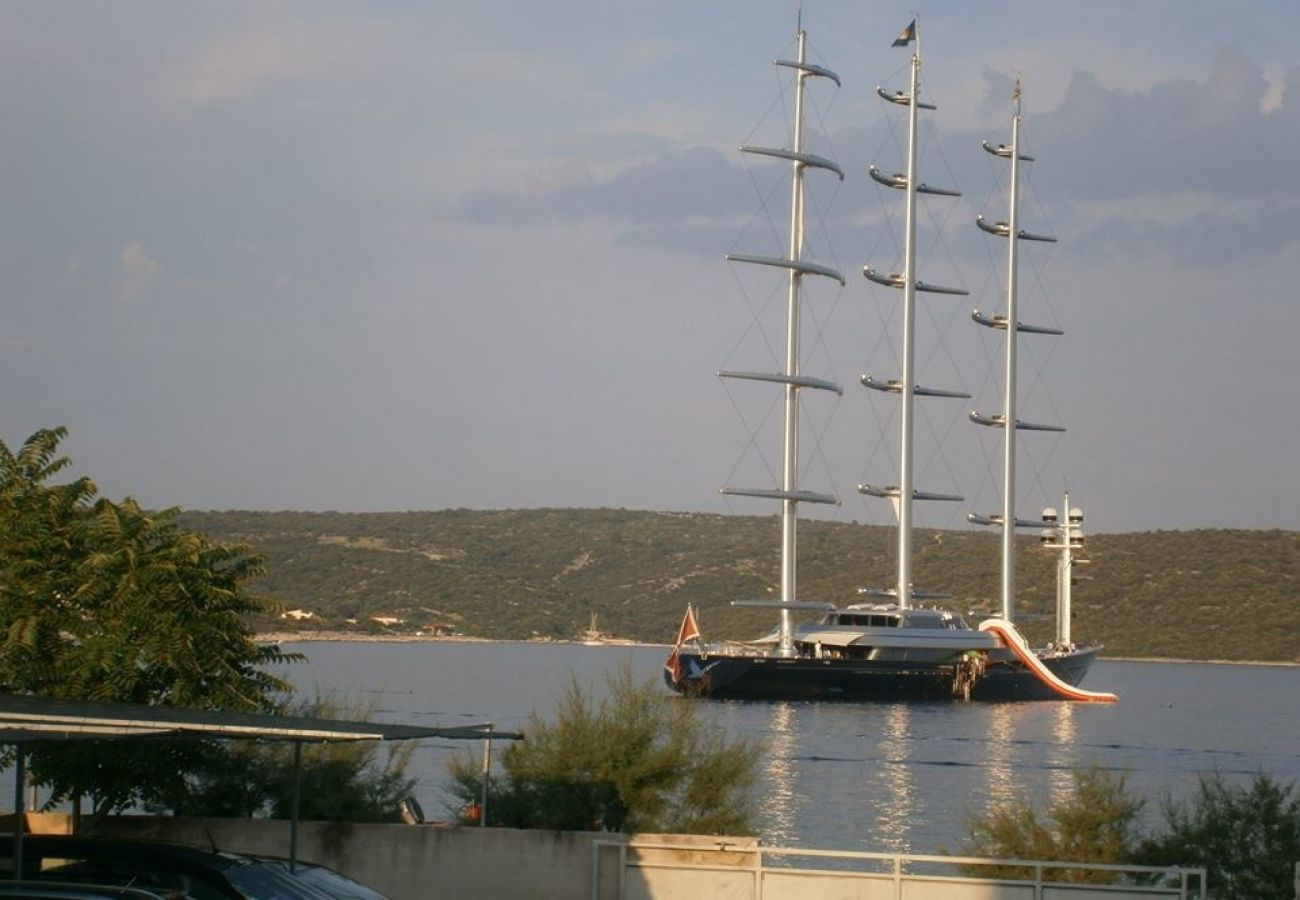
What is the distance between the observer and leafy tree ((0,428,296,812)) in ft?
57.8

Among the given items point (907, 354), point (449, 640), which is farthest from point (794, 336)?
point (449, 640)

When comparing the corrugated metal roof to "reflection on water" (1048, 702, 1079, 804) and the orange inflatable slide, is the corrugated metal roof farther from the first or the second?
the orange inflatable slide

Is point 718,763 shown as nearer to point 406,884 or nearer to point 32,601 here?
point 406,884

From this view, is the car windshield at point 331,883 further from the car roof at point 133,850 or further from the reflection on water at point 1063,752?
the reflection on water at point 1063,752

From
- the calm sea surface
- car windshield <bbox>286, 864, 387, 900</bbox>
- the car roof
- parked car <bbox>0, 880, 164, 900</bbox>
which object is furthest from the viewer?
the calm sea surface

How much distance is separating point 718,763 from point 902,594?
→ 59.6 meters

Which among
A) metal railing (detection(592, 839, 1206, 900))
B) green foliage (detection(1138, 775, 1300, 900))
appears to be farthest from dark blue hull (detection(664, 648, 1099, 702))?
metal railing (detection(592, 839, 1206, 900))

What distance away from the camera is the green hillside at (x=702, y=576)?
104 metres

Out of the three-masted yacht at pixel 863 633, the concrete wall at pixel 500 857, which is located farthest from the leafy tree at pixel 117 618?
the three-masted yacht at pixel 863 633

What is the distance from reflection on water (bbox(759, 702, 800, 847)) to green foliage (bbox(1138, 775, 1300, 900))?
6.45 metres

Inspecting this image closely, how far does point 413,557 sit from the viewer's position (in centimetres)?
12331

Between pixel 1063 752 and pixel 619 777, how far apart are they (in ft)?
137

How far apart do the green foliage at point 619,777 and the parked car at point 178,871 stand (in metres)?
9.41

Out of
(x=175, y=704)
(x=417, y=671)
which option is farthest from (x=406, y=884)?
(x=417, y=671)
